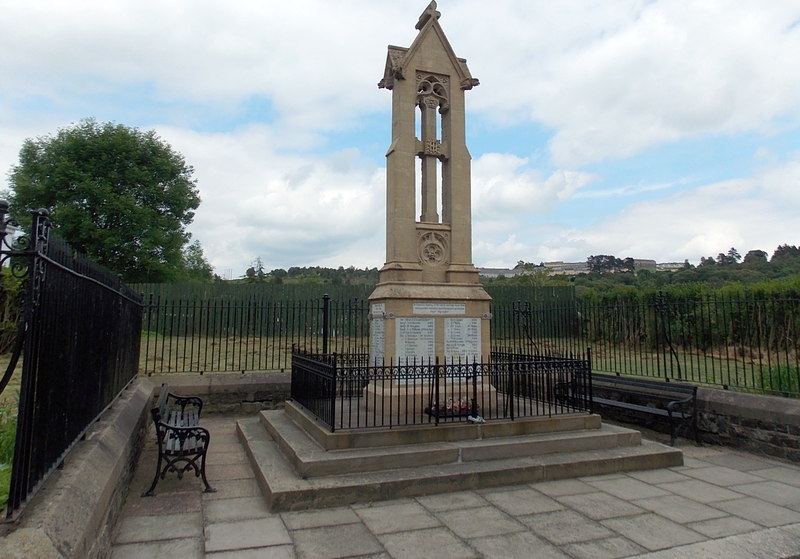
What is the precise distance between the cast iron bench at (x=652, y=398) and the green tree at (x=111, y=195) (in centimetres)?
2427

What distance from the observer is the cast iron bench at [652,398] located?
297 inches

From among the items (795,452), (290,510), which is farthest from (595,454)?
(290,510)

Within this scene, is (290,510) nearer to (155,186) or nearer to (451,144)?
(451,144)

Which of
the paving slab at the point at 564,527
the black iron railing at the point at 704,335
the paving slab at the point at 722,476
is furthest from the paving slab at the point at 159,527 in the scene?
the black iron railing at the point at 704,335

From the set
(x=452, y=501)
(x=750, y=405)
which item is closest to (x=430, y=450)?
(x=452, y=501)

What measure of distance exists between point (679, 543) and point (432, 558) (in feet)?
6.80

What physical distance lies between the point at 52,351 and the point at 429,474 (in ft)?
12.3

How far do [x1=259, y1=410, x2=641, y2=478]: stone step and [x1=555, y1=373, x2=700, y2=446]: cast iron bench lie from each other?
77cm

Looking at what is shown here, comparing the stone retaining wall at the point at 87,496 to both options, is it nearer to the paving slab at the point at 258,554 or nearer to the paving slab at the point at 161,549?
the paving slab at the point at 161,549

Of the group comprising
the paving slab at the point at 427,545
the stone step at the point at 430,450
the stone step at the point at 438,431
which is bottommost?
the paving slab at the point at 427,545

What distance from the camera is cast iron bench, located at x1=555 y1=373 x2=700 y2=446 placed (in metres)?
7.53

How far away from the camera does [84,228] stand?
24.5 m

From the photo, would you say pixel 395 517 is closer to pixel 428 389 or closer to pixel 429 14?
pixel 428 389

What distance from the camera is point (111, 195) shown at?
2533 cm
